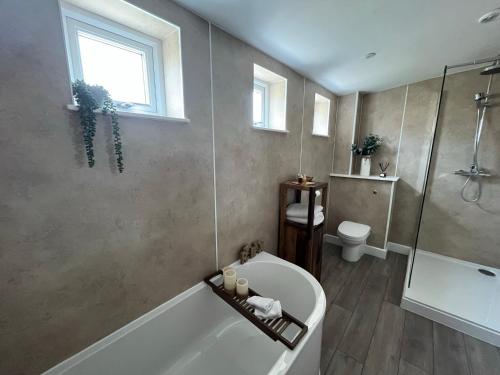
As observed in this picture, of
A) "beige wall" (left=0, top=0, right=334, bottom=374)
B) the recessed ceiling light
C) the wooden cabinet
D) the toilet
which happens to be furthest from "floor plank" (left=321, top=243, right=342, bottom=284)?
the recessed ceiling light

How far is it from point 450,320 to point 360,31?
2383 mm

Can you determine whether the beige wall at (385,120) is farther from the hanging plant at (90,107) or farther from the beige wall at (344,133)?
the hanging plant at (90,107)

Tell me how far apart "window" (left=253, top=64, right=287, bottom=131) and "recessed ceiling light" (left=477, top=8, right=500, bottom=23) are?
1.34m

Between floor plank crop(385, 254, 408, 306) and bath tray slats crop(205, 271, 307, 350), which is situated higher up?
bath tray slats crop(205, 271, 307, 350)

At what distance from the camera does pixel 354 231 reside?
8.07 ft

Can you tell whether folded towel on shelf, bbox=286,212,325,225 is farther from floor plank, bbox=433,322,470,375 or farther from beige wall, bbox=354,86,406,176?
beige wall, bbox=354,86,406,176

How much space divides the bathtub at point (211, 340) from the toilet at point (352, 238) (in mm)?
1154

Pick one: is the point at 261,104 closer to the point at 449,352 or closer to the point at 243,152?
the point at 243,152

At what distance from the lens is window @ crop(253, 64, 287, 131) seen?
6.24ft

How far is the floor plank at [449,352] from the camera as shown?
1324mm

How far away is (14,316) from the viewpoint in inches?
31.2

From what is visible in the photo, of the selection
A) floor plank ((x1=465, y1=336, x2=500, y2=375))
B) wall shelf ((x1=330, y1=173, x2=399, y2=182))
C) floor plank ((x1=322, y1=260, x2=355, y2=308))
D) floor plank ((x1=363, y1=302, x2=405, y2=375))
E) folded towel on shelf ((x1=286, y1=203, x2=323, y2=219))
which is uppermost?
wall shelf ((x1=330, y1=173, x2=399, y2=182))

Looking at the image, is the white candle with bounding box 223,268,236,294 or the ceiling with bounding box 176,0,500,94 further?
the white candle with bounding box 223,268,236,294

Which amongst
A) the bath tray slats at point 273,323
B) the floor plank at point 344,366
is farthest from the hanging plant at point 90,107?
the floor plank at point 344,366
